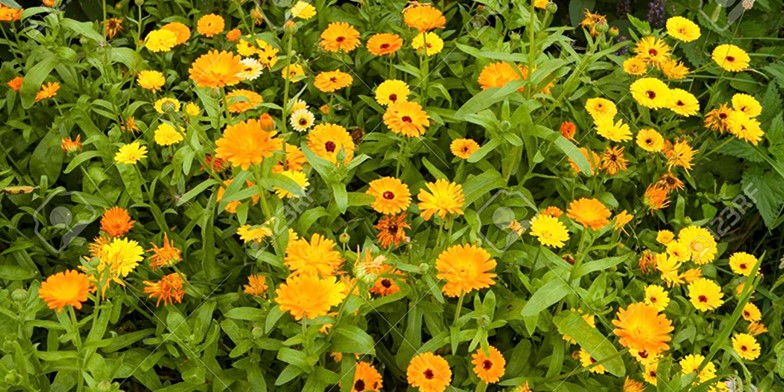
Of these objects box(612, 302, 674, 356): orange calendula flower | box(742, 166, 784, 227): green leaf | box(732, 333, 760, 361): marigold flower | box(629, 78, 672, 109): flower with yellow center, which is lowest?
box(732, 333, 760, 361): marigold flower

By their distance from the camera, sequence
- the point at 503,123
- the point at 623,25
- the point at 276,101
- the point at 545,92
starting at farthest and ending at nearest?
the point at 623,25 < the point at 276,101 < the point at 545,92 < the point at 503,123

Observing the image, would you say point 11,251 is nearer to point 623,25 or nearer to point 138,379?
point 138,379

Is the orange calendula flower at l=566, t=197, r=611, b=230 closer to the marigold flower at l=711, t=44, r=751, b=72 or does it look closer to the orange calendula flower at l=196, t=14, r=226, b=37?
the marigold flower at l=711, t=44, r=751, b=72

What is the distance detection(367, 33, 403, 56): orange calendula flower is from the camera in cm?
208

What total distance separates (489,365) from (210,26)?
134 centimetres

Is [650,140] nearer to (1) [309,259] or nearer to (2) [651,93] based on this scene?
(2) [651,93]

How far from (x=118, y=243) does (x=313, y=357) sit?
0.50 metres

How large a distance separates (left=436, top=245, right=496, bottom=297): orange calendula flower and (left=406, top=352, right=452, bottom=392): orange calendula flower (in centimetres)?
15

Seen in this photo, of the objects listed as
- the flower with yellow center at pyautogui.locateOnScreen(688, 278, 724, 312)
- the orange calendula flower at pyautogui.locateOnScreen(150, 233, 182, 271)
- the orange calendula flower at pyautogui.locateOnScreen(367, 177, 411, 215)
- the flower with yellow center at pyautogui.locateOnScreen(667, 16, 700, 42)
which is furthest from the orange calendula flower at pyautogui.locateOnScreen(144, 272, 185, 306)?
the flower with yellow center at pyautogui.locateOnScreen(667, 16, 700, 42)

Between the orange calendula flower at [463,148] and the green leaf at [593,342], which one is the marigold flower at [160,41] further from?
the green leaf at [593,342]

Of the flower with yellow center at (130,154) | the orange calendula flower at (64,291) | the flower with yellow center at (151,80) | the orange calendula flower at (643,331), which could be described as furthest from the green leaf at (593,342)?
the flower with yellow center at (151,80)

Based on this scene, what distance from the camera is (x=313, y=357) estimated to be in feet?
4.91

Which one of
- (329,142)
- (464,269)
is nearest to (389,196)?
(329,142)

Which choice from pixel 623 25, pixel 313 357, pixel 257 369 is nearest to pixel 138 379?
pixel 257 369
